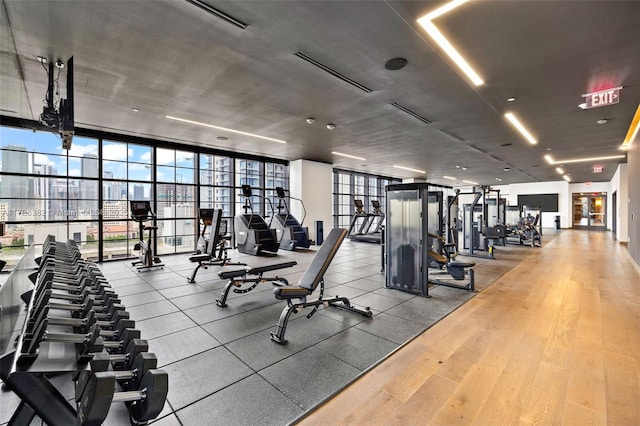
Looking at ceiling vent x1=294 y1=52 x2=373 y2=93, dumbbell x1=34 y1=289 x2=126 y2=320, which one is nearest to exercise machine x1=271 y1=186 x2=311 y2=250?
ceiling vent x1=294 y1=52 x2=373 y2=93

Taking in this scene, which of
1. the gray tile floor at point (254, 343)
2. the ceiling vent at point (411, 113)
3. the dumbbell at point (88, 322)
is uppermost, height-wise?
the ceiling vent at point (411, 113)

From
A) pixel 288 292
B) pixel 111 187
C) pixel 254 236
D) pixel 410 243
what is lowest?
pixel 288 292

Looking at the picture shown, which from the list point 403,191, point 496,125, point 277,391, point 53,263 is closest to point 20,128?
point 53,263

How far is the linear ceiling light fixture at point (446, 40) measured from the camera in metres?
2.64

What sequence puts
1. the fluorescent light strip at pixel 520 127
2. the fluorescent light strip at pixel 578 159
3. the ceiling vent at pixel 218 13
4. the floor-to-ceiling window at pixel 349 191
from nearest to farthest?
1. the ceiling vent at pixel 218 13
2. the fluorescent light strip at pixel 520 127
3. the fluorescent light strip at pixel 578 159
4. the floor-to-ceiling window at pixel 349 191

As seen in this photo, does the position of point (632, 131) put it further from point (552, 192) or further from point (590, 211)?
point (590, 211)

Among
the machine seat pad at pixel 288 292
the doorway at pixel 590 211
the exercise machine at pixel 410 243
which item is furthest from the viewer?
the doorway at pixel 590 211

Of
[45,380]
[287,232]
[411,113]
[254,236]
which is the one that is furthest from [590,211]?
[45,380]

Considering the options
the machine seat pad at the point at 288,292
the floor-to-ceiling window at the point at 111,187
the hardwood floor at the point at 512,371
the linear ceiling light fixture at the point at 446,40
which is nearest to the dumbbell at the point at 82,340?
the hardwood floor at the point at 512,371

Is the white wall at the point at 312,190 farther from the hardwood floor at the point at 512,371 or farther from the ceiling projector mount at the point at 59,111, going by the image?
the hardwood floor at the point at 512,371

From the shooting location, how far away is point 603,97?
4.41 m

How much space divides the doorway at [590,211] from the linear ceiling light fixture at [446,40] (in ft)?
63.6

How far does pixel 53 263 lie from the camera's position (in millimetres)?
2568

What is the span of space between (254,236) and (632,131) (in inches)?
385
